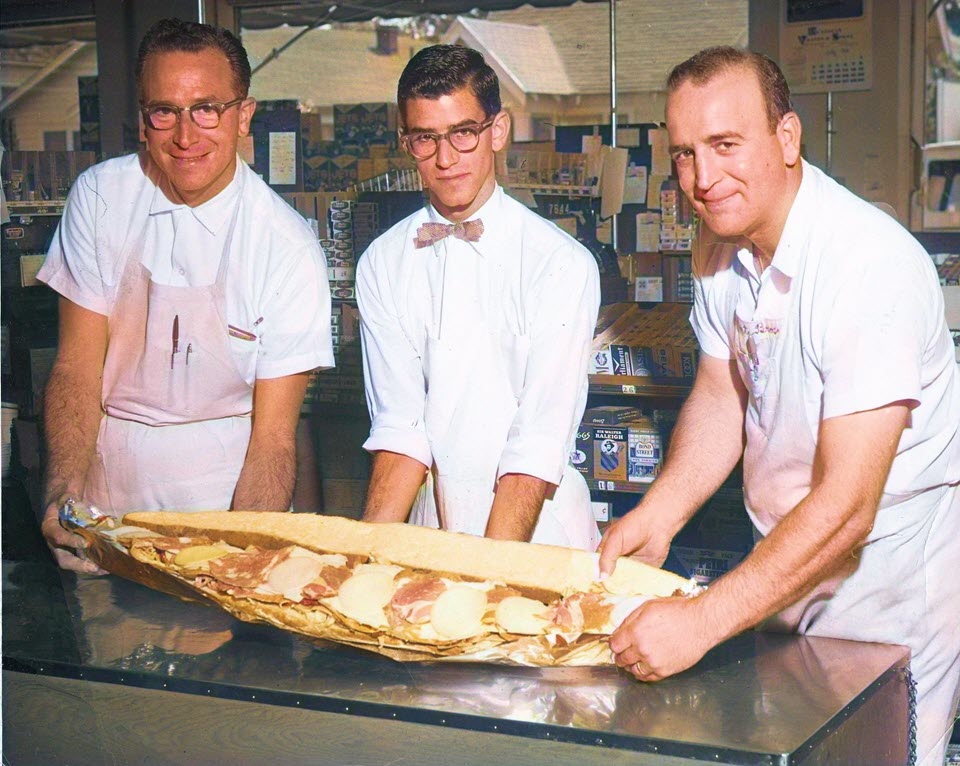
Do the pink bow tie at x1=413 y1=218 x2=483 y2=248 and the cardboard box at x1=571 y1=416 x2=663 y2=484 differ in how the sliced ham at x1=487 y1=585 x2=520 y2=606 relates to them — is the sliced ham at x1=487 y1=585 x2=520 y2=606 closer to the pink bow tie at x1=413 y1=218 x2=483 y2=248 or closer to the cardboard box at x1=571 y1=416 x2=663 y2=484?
the pink bow tie at x1=413 y1=218 x2=483 y2=248

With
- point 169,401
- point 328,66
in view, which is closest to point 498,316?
point 169,401

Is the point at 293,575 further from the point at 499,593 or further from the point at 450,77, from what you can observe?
the point at 450,77

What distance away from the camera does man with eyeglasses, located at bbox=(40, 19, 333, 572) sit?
2.44 meters

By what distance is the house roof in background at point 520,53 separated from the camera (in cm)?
272

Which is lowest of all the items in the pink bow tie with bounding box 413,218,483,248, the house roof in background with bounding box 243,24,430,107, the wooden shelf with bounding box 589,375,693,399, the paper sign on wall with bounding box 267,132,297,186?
the wooden shelf with bounding box 589,375,693,399

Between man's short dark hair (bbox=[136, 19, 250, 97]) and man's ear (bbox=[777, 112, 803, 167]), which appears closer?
man's ear (bbox=[777, 112, 803, 167])

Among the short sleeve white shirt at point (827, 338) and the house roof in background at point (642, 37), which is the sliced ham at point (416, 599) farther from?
the house roof in background at point (642, 37)

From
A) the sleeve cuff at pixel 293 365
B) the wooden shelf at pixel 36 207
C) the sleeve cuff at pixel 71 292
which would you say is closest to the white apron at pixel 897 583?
the sleeve cuff at pixel 293 365

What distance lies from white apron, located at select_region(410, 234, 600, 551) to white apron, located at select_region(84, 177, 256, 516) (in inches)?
16.8

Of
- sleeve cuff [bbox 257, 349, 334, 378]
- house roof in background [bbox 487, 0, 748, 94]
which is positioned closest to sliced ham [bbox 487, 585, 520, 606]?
sleeve cuff [bbox 257, 349, 334, 378]

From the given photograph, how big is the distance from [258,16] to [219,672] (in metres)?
1.94

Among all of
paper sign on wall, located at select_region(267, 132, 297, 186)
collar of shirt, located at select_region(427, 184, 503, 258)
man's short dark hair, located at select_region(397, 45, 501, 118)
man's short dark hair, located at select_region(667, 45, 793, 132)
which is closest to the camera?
man's short dark hair, located at select_region(667, 45, 793, 132)

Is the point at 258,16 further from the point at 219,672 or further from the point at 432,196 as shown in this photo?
the point at 219,672

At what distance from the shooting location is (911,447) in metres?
1.86
